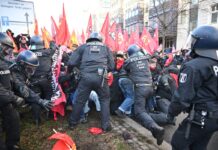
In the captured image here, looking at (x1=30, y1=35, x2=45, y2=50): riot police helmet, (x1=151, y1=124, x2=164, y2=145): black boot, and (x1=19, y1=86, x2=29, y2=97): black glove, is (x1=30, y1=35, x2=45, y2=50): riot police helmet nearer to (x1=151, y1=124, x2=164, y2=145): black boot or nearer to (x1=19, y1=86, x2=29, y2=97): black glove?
(x1=19, y1=86, x2=29, y2=97): black glove

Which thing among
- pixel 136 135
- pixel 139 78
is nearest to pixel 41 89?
pixel 139 78

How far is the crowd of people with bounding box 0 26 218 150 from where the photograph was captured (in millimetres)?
2549

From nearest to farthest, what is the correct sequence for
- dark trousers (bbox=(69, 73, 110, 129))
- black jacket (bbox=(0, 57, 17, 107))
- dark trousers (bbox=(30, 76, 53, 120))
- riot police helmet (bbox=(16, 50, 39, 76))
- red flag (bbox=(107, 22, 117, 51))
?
black jacket (bbox=(0, 57, 17, 107))
riot police helmet (bbox=(16, 50, 39, 76))
dark trousers (bbox=(69, 73, 110, 129))
dark trousers (bbox=(30, 76, 53, 120))
red flag (bbox=(107, 22, 117, 51))

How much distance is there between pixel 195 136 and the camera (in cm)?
264

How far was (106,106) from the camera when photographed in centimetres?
464

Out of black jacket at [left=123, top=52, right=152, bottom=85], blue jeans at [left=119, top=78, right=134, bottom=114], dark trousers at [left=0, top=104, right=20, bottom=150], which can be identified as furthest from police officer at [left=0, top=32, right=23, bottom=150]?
blue jeans at [left=119, top=78, right=134, bottom=114]

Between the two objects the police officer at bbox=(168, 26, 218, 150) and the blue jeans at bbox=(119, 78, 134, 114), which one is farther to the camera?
the blue jeans at bbox=(119, 78, 134, 114)

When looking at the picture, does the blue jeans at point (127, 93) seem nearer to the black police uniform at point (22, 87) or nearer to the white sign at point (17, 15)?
the black police uniform at point (22, 87)

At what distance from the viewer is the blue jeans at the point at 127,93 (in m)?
5.41

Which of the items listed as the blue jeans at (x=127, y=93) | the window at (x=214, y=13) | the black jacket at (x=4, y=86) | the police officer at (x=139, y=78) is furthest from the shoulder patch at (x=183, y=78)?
the window at (x=214, y=13)

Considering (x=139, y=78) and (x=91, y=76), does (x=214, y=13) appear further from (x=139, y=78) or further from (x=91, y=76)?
(x=91, y=76)

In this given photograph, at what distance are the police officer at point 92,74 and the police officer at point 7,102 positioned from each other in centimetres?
132

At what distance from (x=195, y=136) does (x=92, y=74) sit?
2404 mm

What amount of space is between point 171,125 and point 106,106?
1563mm
